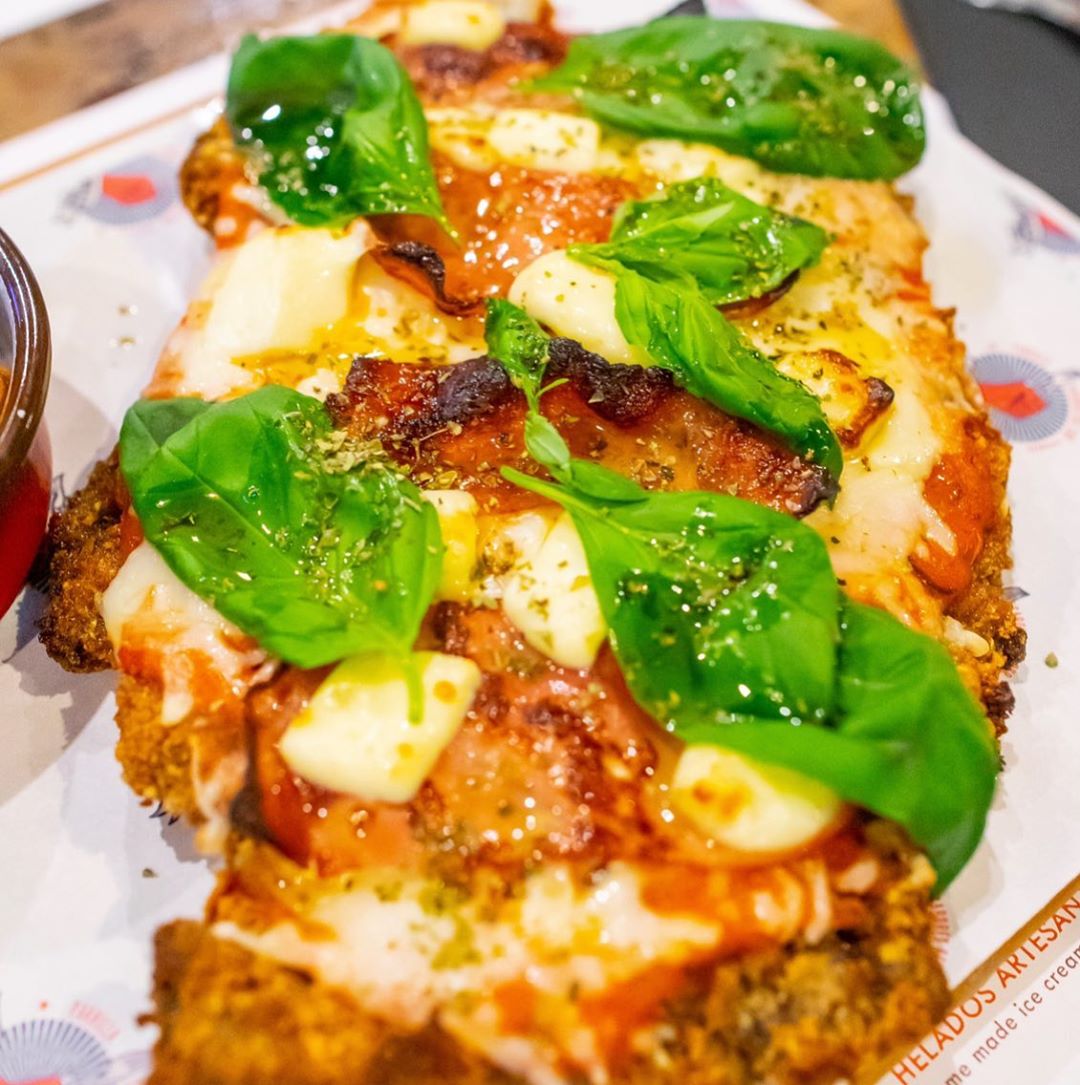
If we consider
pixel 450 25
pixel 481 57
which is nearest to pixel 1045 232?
pixel 481 57

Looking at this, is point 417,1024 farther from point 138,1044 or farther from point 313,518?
point 313,518

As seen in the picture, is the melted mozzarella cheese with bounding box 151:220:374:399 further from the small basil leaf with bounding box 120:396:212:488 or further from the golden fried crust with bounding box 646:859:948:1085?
the golden fried crust with bounding box 646:859:948:1085

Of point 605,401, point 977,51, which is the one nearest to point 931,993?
point 605,401

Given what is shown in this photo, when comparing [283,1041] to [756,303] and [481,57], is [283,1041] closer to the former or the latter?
[756,303]

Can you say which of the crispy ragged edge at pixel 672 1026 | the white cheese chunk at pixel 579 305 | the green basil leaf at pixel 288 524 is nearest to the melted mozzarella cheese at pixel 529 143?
the white cheese chunk at pixel 579 305

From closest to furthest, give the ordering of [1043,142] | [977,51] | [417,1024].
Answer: [417,1024] < [1043,142] < [977,51]

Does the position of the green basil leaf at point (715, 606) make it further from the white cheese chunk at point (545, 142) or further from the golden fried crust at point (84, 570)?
the white cheese chunk at point (545, 142)
